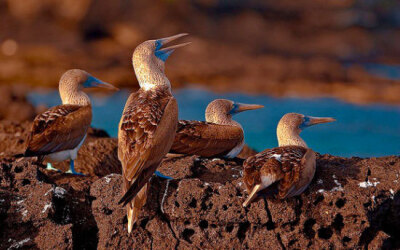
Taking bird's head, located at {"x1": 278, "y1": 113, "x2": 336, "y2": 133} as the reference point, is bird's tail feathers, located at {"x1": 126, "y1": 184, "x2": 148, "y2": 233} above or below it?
below

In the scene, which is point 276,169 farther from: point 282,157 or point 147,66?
point 147,66

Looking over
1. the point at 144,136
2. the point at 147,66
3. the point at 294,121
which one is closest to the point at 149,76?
the point at 147,66

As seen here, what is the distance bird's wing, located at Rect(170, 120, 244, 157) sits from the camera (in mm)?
5414

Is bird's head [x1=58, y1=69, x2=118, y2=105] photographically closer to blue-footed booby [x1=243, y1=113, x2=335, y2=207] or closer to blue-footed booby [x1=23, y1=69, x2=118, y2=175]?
blue-footed booby [x1=23, y1=69, x2=118, y2=175]

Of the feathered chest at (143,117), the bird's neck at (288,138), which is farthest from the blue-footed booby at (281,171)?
the feathered chest at (143,117)

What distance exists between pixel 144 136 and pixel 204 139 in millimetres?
1036

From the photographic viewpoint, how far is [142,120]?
4625 mm

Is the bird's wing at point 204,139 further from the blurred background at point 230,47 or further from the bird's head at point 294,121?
the blurred background at point 230,47

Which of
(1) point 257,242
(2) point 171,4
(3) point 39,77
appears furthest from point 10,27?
(1) point 257,242

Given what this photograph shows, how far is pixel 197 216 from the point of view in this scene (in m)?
4.54

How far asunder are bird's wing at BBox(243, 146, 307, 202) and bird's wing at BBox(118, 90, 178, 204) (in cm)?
65

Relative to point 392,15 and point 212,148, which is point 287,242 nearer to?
point 212,148

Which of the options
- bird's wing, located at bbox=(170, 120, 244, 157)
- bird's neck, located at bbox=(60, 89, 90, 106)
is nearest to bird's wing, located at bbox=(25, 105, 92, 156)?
bird's neck, located at bbox=(60, 89, 90, 106)

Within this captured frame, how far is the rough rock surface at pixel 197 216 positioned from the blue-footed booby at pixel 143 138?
8.7 inches
